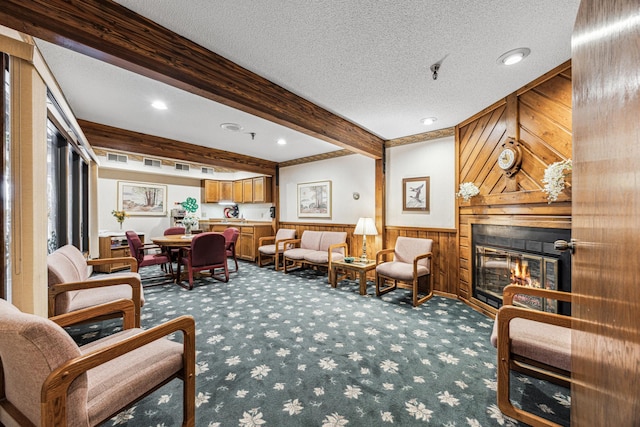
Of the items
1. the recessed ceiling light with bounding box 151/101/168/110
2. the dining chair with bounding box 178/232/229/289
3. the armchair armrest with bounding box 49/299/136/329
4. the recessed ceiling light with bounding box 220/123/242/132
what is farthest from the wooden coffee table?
the recessed ceiling light with bounding box 151/101/168/110

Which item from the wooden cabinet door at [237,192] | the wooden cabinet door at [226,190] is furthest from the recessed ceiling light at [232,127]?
the wooden cabinet door at [226,190]

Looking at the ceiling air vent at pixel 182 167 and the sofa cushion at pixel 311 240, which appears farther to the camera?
the ceiling air vent at pixel 182 167

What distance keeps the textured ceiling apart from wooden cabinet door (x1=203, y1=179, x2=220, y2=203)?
12.8ft

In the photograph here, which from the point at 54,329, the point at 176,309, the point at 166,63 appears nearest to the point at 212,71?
the point at 166,63

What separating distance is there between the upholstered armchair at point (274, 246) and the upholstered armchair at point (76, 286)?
2.90m

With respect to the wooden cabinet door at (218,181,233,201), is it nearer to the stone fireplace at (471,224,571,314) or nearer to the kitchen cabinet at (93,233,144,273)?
Answer: the kitchen cabinet at (93,233,144,273)

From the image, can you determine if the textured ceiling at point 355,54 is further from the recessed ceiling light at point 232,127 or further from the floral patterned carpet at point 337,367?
the floral patterned carpet at point 337,367

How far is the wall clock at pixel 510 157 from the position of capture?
2521mm

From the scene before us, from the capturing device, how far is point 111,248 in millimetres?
4988

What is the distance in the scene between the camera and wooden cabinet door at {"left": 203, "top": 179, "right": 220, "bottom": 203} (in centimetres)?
715

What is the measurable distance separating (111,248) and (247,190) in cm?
308

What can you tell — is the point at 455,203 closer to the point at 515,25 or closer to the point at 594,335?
the point at 515,25

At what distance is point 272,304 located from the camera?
10.8 ft

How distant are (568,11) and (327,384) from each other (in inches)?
112
